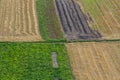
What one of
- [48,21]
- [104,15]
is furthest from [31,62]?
[104,15]

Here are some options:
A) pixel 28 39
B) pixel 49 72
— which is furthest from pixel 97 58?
pixel 28 39

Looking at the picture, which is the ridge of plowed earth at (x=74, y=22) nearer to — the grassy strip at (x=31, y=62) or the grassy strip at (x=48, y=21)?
the grassy strip at (x=48, y=21)

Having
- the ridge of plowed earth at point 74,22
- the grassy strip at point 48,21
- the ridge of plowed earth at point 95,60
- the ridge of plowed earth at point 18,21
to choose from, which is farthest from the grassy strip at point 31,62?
the ridge of plowed earth at point 74,22

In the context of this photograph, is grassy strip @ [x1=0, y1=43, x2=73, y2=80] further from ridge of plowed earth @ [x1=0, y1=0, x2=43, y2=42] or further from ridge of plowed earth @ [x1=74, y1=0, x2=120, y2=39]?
ridge of plowed earth @ [x1=74, y1=0, x2=120, y2=39]

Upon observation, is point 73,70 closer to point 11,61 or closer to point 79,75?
point 79,75

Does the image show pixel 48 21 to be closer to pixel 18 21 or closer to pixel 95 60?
pixel 18 21

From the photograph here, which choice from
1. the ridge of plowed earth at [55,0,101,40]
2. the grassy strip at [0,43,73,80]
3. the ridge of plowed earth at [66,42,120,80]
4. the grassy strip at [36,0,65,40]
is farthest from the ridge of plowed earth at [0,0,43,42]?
the ridge of plowed earth at [66,42,120,80]
